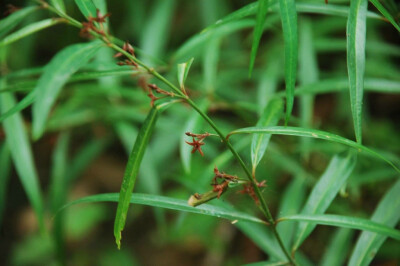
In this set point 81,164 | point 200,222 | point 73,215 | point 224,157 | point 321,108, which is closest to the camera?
point 224,157

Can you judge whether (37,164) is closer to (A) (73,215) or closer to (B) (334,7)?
(A) (73,215)

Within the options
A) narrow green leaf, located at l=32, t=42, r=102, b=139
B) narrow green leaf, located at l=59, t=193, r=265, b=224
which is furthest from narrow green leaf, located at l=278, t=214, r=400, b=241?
narrow green leaf, located at l=32, t=42, r=102, b=139

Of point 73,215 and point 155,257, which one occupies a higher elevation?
point 73,215

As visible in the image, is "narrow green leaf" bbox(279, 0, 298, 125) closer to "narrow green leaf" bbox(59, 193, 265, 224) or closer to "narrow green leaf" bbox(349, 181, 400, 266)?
"narrow green leaf" bbox(59, 193, 265, 224)

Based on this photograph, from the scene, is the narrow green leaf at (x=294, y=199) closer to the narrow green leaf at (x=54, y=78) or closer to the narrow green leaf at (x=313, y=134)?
the narrow green leaf at (x=313, y=134)

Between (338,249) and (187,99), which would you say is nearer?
(187,99)

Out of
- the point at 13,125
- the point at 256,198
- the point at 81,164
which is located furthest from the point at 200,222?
the point at 256,198

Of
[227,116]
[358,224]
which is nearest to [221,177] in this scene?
[358,224]

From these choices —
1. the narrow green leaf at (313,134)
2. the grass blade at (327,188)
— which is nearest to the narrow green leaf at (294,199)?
the grass blade at (327,188)

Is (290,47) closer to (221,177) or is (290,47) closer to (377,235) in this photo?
(221,177)
